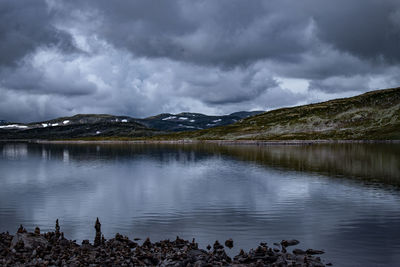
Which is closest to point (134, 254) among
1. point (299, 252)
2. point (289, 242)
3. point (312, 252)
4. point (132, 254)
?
point (132, 254)

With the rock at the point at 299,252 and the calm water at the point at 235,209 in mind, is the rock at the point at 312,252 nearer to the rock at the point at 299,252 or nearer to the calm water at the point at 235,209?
the rock at the point at 299,252

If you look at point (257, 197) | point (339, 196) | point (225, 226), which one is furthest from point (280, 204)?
point (225, 226)

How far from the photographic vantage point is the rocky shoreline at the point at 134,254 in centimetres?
2439

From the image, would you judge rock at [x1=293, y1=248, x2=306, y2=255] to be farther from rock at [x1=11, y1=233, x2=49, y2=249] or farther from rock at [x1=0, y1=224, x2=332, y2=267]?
rock at [x1=11, y1=233, x2=49, y2=249]

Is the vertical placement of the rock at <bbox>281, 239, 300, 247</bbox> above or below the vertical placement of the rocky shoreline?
below

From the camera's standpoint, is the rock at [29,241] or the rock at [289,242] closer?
the rock at [29,241]

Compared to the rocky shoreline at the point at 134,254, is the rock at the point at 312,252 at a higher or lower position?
lower

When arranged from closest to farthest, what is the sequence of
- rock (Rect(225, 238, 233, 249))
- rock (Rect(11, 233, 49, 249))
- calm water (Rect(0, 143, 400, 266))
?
1. rock (Rect(11, 233, 49, 249))
2. rock (Rect(225, 238, 233, 249))
3. calm water (Rect(0, 143, 400, 266))

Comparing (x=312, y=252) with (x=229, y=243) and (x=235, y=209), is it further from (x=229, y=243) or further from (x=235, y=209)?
(x=235, y=209)

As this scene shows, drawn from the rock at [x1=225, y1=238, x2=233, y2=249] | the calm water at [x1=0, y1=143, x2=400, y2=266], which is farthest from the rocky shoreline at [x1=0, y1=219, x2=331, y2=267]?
the calm water at [x1=0, y1=143, x2=400, y2=266]

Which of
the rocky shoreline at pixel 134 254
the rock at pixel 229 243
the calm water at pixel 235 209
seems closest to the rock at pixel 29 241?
the rocky shoreline at pixel 134 254

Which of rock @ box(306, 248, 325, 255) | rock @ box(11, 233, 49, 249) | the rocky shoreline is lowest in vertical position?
rock @ box(306, 248, 325, 255)

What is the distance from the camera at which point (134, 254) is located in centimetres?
2620

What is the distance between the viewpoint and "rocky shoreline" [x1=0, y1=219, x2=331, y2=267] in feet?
80.0
